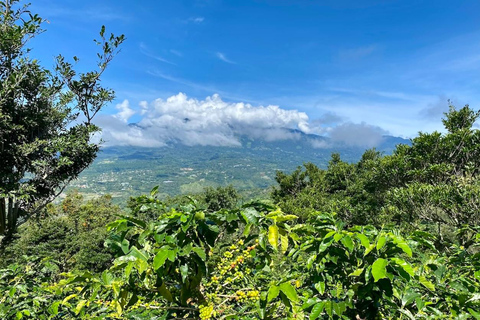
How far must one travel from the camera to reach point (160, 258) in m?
1.64

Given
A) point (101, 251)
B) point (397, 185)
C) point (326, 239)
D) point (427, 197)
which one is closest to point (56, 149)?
point (326, 239)

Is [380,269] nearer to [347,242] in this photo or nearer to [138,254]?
[347,242]

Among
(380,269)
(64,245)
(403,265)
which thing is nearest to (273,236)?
(380,269)

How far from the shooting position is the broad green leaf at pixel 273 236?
1834mm

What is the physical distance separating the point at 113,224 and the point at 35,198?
8.90 meters

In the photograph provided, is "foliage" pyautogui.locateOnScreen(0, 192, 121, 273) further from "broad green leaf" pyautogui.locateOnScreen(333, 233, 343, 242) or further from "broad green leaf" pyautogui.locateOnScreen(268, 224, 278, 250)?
"broad green leaf" pyautogui.locateOnScreen(333, 233, 343, 242)

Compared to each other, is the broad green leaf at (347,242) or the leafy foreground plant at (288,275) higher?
the broad green leaf at (347,242)

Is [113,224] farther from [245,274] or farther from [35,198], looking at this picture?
[35,198]

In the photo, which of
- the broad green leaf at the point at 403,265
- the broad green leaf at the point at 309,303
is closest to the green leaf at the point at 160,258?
the broad green leaf at the point at 309,303

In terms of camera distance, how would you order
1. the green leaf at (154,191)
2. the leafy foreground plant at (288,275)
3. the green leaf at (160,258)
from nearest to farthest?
the green leaf at (160,258), the leafy foreground plant at (288,275), the green leaf at (154,191)

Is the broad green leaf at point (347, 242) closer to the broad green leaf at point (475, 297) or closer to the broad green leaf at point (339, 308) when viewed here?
the broad green leaf at point (339, 308)

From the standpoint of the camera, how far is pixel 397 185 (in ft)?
50.3

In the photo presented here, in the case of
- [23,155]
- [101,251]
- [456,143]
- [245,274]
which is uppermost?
[456,143]

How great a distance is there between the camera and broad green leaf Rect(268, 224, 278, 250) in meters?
1.83
